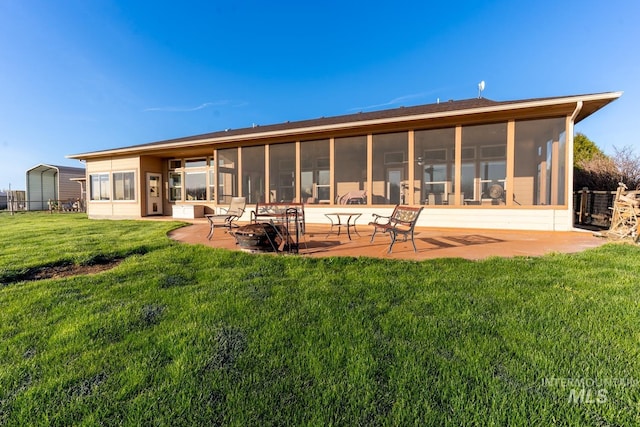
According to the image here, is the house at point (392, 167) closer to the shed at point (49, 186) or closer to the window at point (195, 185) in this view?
the window at point (195, 185)

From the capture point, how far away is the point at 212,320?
8.48 ft

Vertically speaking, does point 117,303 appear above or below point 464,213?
below

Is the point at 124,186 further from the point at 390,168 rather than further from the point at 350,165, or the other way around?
the point at 390,168

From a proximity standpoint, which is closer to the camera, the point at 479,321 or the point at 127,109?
the point at 479,321

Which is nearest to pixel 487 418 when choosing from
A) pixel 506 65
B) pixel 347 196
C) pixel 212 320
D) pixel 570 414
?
pixel 570 414

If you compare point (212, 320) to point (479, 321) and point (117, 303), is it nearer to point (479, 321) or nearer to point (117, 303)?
point (117, 303)

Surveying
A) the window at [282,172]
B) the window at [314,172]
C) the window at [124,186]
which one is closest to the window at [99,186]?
the window at [124,186]

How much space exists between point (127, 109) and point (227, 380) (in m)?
29.9

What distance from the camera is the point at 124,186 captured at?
14414 millimetres

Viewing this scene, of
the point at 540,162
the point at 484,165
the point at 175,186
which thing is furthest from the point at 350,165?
the point at 175,186

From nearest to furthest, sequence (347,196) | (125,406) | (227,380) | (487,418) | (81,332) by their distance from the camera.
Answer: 1. (487,418)
2. (125,406)
3. (227,380)
4. (81,332)
5. (347,196)

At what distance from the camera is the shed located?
2520 centimetres

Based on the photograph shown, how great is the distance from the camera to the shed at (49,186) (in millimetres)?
25203

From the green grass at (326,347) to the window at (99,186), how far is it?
520 inches
